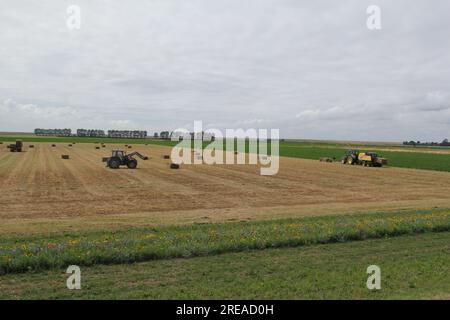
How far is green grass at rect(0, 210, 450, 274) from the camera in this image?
10680mm

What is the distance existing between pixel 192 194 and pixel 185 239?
13.6m

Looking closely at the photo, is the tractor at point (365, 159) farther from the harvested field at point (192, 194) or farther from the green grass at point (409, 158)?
the harvested field at point (192, 194)

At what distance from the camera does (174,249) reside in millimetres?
11570

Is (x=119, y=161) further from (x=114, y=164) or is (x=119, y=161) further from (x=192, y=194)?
(x=192, y=194)

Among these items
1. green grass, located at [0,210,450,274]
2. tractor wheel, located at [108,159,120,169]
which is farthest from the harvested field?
green grass, located at [0,210,450,274]

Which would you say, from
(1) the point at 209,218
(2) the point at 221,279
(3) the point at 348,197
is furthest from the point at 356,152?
(2) the point at 221,279

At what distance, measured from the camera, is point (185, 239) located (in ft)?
42.4

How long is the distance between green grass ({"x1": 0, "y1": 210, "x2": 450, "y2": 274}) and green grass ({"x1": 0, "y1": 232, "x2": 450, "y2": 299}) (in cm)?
45

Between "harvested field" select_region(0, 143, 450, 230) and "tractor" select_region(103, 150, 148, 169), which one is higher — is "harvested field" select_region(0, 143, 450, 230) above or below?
below

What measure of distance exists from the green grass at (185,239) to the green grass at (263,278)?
0.45 meters

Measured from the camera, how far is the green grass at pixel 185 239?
420 inches

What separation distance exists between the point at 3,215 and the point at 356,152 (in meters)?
49.3

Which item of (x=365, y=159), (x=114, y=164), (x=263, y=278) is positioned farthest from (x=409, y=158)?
(x=263, y=278)

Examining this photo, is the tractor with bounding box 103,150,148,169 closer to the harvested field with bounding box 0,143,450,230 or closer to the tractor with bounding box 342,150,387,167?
the harvested field with bounding box 0,143,450,230
